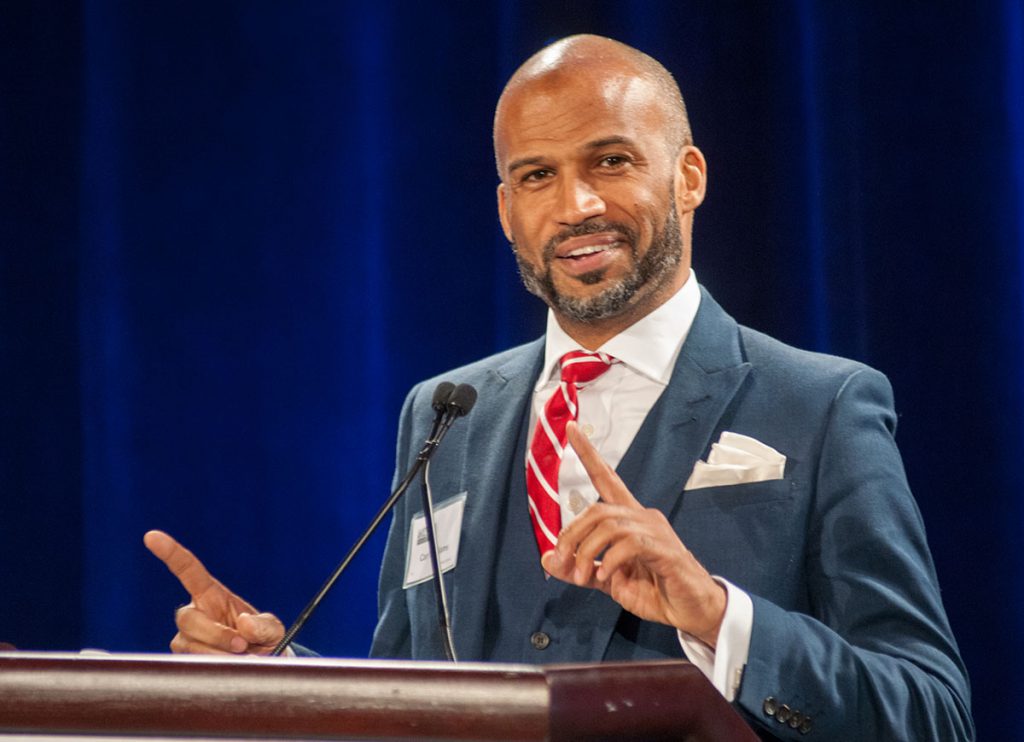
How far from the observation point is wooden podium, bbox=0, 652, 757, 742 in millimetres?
745

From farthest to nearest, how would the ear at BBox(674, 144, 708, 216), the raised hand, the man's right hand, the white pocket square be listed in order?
the ear at BBox(674, 144, 708, 216), the white pocket square, the man's right hand, the raised hand

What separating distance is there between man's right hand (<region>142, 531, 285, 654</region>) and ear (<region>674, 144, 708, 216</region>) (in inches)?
35.2

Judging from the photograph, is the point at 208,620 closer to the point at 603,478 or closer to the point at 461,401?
the point at 461,401

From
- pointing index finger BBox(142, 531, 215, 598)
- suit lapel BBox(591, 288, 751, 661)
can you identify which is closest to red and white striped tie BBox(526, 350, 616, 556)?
suit lapel BBox(591, 288, 751, 661)

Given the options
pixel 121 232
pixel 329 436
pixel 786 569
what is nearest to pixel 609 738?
pixel 786 569

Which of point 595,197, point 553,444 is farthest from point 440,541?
point 595,197

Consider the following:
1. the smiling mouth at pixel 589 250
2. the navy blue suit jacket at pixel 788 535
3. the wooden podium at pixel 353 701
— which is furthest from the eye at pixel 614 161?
the wooden podium at pixel 353 701

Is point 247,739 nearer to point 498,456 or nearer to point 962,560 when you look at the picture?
point 498,456

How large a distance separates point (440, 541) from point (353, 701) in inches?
47.2

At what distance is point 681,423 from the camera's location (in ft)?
5.98

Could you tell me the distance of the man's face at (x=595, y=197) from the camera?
1.97m

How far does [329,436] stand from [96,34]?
0.98 metres

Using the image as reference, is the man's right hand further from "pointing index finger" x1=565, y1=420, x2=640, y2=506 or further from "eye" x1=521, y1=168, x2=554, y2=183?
"eye" x1=521, y1=168, x2=554, y2=183

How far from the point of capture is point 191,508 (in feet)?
8.98
